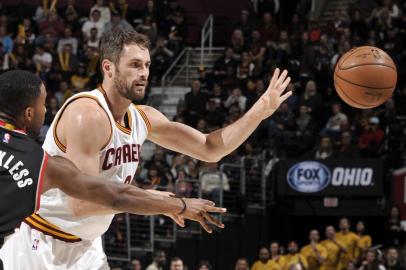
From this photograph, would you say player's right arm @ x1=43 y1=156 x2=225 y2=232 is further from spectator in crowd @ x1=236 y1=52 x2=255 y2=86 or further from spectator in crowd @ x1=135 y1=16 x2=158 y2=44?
spectator in crowd @ x1=135 y1=16 x2=158 y2=44

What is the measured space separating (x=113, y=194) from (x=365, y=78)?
14.5ft

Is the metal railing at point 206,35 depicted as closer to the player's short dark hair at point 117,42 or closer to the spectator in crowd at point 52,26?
the spectator in crowd at point 52,26

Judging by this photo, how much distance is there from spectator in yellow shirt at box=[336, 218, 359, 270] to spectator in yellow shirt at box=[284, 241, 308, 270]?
33.7 inches

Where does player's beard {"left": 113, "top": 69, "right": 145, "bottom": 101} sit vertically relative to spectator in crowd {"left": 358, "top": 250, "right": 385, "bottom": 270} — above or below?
above

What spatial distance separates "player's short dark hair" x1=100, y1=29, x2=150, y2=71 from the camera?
21.6 ft

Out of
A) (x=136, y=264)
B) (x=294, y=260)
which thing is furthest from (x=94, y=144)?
(x=294, y=260)

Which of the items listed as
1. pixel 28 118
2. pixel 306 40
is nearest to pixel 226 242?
pixel 306 40

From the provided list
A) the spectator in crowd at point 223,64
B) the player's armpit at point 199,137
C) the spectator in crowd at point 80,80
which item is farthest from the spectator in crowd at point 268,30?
the player's armpit at point 199,137

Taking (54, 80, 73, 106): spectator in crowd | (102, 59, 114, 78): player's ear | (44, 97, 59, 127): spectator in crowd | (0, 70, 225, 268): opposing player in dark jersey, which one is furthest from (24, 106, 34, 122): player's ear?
(54, 80, 73, 106): spectator in crowd

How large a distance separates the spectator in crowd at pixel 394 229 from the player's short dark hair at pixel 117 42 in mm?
10677

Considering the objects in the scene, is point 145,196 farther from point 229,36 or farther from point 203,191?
point 229,36

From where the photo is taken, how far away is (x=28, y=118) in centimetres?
487

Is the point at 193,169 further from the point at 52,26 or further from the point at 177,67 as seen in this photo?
the point at 52,26

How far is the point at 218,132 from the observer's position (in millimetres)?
7250
